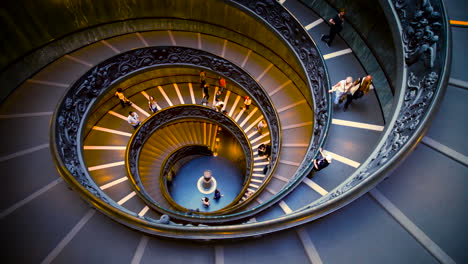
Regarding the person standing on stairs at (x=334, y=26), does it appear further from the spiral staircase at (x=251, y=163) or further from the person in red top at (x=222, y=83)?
the person in red top at (x=222, y=83)

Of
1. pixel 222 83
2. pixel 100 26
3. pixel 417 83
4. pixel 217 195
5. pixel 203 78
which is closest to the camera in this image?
pixel 417 83

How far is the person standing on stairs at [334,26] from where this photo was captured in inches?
252

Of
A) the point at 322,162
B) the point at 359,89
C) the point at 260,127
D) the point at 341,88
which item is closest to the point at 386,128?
the point at 322,162

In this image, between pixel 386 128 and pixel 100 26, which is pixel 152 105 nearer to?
pixel 100 26

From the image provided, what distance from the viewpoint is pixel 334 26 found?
666 centimetres

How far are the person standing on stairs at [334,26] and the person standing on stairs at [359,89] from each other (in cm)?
208

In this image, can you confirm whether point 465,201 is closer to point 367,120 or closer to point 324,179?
point 324,179

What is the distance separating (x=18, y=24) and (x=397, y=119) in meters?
10.7

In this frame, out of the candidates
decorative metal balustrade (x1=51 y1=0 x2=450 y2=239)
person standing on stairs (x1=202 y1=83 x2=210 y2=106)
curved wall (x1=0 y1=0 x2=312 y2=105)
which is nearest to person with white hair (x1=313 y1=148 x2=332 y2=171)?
decorative metal balustrade (x1=51 y1=0 x2=450 y2=239)

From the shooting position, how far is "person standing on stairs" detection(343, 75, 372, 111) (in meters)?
5.33

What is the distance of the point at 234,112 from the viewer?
11789 mm

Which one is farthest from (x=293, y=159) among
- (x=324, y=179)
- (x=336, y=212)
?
(x=336, y=212)

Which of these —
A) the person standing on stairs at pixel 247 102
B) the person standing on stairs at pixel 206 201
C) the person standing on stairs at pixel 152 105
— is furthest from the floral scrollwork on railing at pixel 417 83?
the person standing on stairs at pixel 206 201

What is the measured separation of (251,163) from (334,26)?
6332mm
